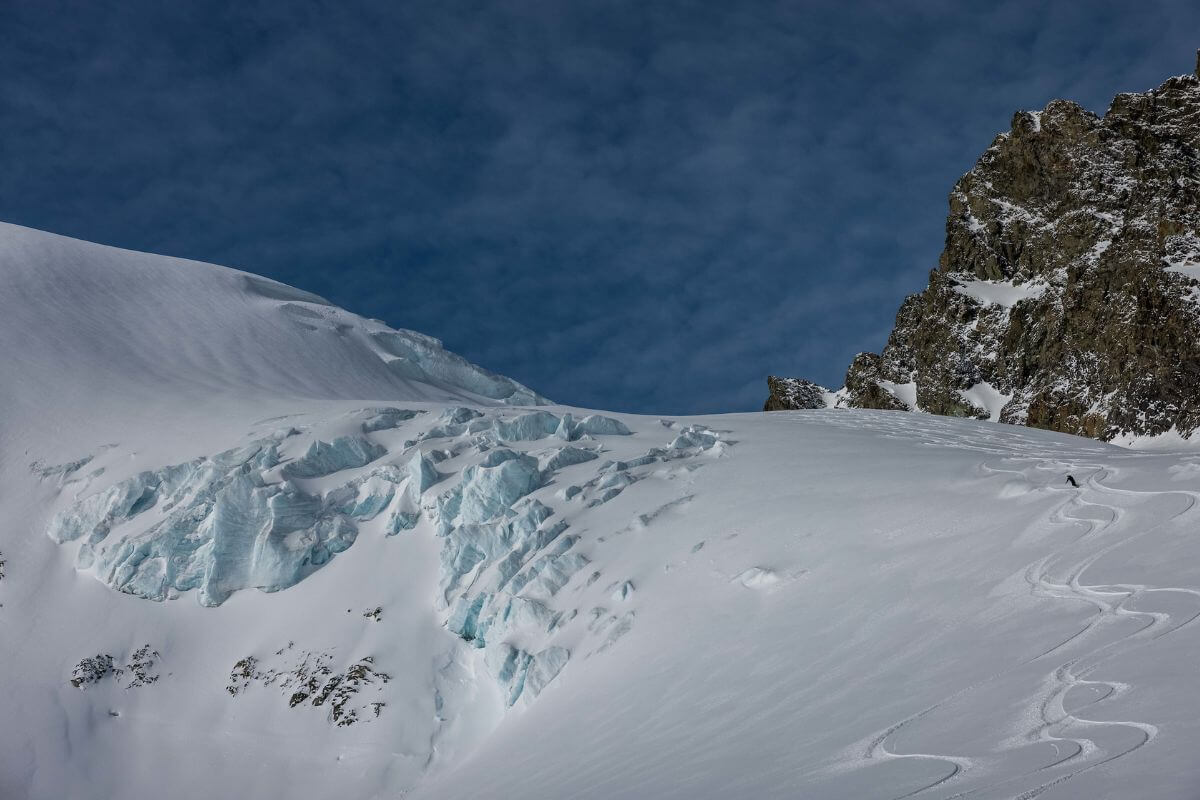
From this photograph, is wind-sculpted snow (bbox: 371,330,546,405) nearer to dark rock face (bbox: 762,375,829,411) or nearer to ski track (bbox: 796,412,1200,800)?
ski track (bbox: 796,412,1200,800)

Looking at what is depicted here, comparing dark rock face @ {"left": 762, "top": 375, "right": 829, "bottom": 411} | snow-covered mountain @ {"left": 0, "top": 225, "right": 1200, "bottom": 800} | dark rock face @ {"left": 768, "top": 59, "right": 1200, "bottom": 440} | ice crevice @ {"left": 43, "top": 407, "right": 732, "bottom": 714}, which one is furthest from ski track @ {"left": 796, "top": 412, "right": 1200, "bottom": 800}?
dark rock face @ {"left": 762, "top": 375, "right": 829, "bottom": 411}

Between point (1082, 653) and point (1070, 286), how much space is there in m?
87.2

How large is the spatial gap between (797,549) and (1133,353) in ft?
229

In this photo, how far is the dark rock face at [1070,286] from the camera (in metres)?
74.7

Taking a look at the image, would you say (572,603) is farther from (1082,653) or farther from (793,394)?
(793,394)

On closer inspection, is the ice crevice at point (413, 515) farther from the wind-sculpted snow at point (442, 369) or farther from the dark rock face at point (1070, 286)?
the dark rock face at point (1070, 286)

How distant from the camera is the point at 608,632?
17203 millimetres

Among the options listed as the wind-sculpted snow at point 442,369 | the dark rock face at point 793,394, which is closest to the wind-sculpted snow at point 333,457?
the wind-sculpted snow at point 442,369

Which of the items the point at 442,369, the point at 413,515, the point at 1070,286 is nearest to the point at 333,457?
the point at 413,515

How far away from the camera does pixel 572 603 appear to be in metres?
18.4

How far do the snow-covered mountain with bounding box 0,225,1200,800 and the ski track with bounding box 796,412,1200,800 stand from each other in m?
0.05

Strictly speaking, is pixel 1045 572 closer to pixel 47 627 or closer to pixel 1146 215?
pixel 47 627

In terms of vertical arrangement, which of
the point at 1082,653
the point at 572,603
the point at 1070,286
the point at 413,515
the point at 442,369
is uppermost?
the point at 1070,286

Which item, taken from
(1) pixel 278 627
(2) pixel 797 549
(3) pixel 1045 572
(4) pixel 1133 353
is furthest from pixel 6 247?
(4) pixel 1133 353
